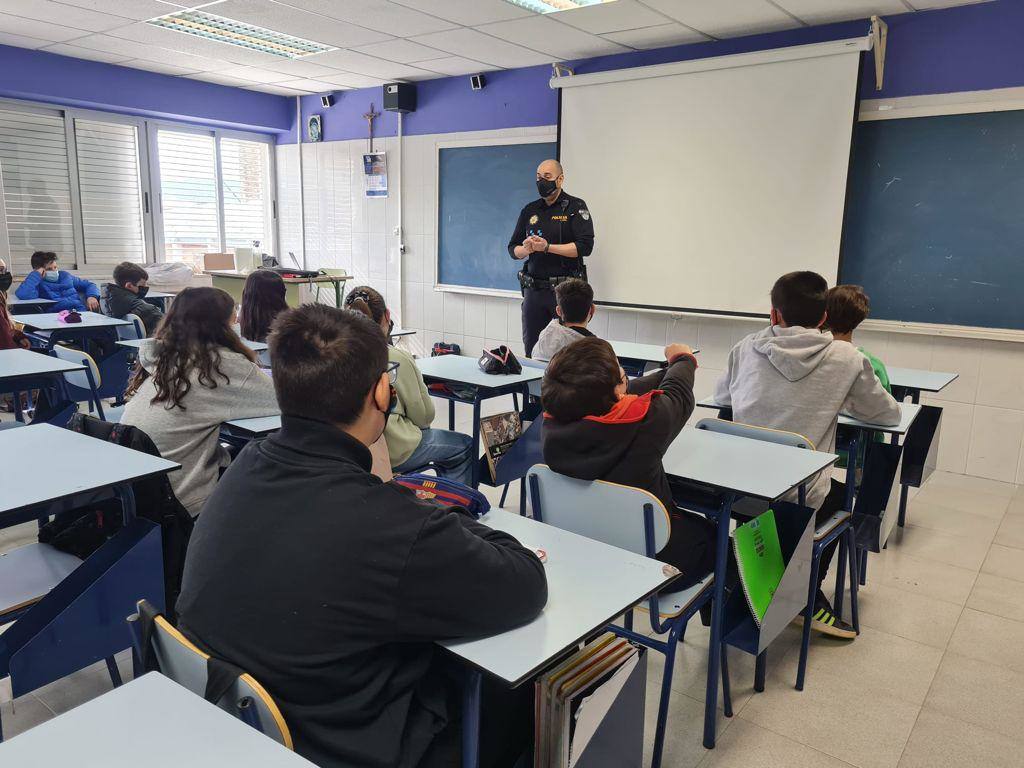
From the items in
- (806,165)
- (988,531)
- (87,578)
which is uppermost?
(806,165)

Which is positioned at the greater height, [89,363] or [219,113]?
[219,113]

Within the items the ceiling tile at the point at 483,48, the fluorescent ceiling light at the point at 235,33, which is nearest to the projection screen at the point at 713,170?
the ceiling tile at the point at 483,48

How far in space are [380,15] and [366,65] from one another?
1526mm

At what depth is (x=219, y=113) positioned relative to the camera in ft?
24.5

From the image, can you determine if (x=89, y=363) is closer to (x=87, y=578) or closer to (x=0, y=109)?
(x=87, y=578)

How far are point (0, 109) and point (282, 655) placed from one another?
7.09 metres

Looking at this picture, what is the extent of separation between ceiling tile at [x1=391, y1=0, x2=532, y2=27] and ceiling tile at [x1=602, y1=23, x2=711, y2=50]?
2.53 feet

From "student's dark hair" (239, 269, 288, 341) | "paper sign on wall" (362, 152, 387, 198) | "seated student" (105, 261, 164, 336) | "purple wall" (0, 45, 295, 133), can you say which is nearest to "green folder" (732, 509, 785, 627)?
"student's dark hair" (239, 269, 288, 341)

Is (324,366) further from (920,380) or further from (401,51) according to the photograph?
(401,51)

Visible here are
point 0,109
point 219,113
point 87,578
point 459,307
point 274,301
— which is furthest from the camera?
point 219,113

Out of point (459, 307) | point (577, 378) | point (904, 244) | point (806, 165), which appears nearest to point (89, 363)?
point (577, 378)

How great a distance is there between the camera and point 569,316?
3619 millimetres

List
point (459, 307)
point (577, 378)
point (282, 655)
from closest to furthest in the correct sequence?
point (282, 655), point (577, 378), point (459, 307)

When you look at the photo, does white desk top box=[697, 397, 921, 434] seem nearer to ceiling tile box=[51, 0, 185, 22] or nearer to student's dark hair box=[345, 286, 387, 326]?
student's dark hair box=[345, 286, 387, 326]
